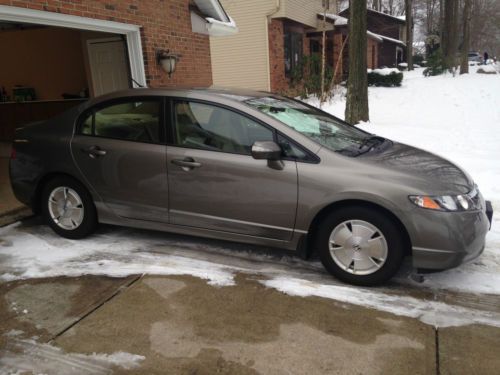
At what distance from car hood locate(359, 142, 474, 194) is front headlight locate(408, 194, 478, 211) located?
0.18 ft

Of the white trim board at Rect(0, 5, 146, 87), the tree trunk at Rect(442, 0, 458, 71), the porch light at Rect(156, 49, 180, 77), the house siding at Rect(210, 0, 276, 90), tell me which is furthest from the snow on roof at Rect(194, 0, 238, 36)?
the tree trunk at Rect(442, 0, 458, 71)

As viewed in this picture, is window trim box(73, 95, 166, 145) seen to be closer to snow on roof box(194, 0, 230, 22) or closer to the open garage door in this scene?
the open garage door

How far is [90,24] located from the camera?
20.5 ft

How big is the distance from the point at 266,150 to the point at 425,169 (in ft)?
4.28

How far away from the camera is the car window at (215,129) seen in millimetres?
4000

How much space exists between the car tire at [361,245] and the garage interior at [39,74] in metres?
6.91

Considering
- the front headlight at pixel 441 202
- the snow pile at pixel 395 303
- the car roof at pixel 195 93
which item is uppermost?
the car roof at pixel 195 93

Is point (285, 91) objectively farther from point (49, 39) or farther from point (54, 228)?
point (54, 228)

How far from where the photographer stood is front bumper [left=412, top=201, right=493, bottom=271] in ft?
11.3

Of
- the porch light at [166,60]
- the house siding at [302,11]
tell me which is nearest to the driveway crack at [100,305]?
the porch light at [166,60]

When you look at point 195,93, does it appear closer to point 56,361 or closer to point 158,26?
point 56,361

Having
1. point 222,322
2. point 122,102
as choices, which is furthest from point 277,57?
point 222,322

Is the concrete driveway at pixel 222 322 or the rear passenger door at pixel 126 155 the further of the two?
the rear passenger door at pixel 126 155

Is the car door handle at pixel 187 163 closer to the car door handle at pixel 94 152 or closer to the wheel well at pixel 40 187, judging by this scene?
the car door handle at pixel 94 152
